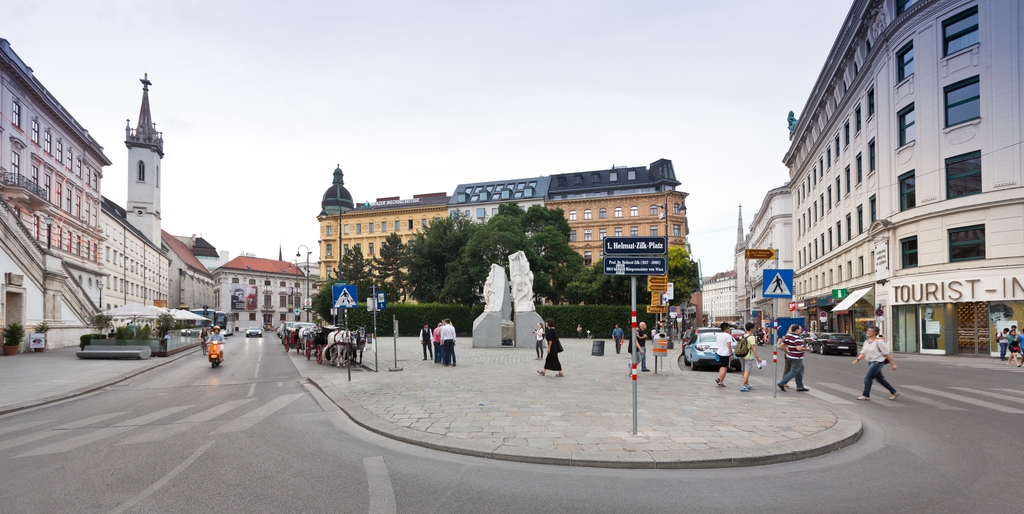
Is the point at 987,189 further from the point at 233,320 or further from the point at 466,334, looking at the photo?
the point at 233,320

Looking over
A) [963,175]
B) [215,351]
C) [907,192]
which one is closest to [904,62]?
[907,192]

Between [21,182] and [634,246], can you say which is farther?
[21,182]

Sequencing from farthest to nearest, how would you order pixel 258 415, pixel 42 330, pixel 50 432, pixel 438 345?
pixel 42 330 < pixel 438 345 < pixel 258 415 < pixel 50 432

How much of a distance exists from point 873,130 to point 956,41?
707 centimetres

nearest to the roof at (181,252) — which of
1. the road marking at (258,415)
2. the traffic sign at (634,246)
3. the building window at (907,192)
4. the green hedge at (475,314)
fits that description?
Result: the green hedge at (475,314)

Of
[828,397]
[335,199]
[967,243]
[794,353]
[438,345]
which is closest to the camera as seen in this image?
[828,397]

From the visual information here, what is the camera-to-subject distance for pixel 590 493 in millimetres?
5969

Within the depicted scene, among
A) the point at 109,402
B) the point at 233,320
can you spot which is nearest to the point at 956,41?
the point at 109,402

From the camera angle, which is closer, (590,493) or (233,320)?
(590,493)

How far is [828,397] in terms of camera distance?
1305 centimetres

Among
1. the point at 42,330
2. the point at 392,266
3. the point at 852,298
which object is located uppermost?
the point at 392,266

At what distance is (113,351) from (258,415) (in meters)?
21.1

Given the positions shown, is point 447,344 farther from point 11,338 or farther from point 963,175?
point 963,175

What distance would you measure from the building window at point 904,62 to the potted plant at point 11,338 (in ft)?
149
